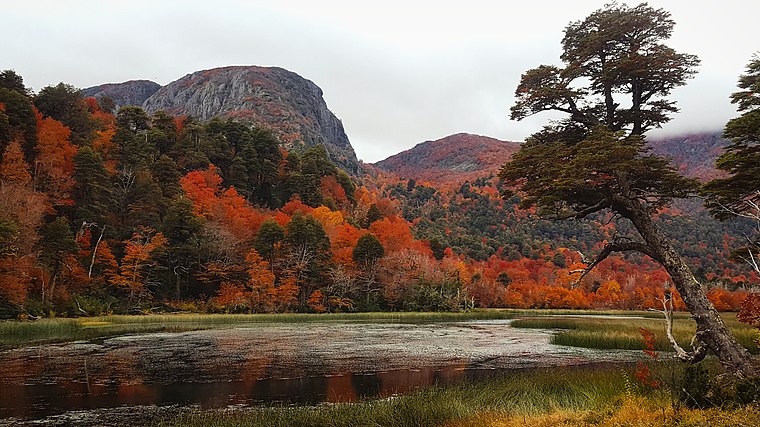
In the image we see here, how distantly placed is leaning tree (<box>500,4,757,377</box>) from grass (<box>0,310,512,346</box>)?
30.0 meters

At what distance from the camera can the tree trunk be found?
13156 millimetres

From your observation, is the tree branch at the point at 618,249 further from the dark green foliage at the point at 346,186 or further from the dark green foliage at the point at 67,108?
the dark green foliage at the point at 346,186

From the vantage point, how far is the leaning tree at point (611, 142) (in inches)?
608

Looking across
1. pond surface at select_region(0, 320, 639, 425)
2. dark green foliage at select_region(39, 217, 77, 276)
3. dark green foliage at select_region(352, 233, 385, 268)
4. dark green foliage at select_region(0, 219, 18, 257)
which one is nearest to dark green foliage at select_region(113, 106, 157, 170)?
dark green foliage at select_region(39, 217, 77, 276)

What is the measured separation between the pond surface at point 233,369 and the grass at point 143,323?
3779 mm

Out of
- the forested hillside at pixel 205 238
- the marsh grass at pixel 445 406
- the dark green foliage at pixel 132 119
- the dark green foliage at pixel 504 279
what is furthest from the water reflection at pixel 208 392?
the dark green foliage at pixel 504 279

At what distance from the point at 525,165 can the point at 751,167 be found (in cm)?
654

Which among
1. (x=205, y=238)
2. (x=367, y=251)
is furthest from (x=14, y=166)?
(x=367, y=251)

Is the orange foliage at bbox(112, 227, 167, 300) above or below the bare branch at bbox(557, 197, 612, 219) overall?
below

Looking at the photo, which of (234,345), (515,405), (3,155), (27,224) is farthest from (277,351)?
(3,155)

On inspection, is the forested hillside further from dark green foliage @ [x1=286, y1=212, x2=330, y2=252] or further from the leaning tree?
the leaning tree

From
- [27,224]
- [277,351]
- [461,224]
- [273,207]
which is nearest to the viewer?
[277,351]

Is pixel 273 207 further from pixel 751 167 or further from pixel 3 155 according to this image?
pixel 751 167

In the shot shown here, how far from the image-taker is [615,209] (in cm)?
1770
